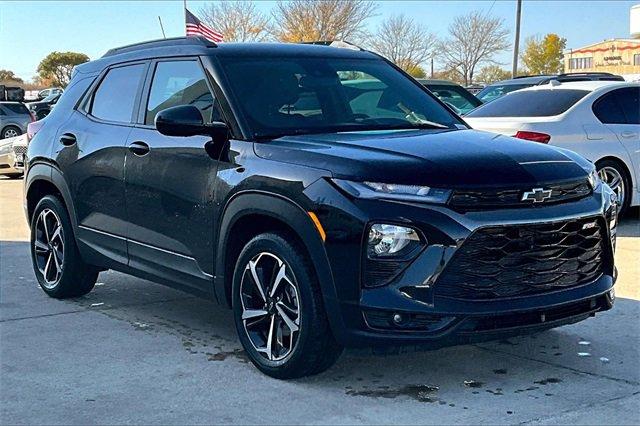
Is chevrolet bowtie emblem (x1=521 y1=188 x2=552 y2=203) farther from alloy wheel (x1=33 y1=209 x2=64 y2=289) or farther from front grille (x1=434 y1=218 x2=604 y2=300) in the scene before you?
alloy wheel (x1=33 y1=209 x2=64 y2=289)

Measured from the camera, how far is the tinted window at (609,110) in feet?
32.1

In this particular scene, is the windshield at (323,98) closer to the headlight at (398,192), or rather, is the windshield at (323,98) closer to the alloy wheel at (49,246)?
the headlight at (398,192)

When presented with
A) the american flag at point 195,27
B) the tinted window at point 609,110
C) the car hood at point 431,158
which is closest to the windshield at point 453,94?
the american flag at point 195,27

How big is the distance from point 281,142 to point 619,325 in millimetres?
2465

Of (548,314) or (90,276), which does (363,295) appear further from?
(90,276)

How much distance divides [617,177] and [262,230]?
6010mm

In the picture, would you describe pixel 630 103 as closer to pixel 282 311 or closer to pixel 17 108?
pixel 282 311

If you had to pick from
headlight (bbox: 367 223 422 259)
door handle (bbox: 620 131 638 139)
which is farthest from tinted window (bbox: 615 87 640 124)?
headlight (bbox: 367 223 422 259)

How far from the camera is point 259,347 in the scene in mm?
4820

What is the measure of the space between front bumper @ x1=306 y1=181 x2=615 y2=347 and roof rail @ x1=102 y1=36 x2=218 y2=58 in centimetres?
170

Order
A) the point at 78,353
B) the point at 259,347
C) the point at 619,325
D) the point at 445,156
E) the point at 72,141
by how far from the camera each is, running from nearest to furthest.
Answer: the point at 445,156 < the point at 259,347 < the point at 78,353 < the point at 619,325 < the point at 72,141

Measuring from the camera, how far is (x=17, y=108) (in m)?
25.4

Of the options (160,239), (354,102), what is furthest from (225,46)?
(160,239)

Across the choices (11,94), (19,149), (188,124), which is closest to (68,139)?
(188,124)
